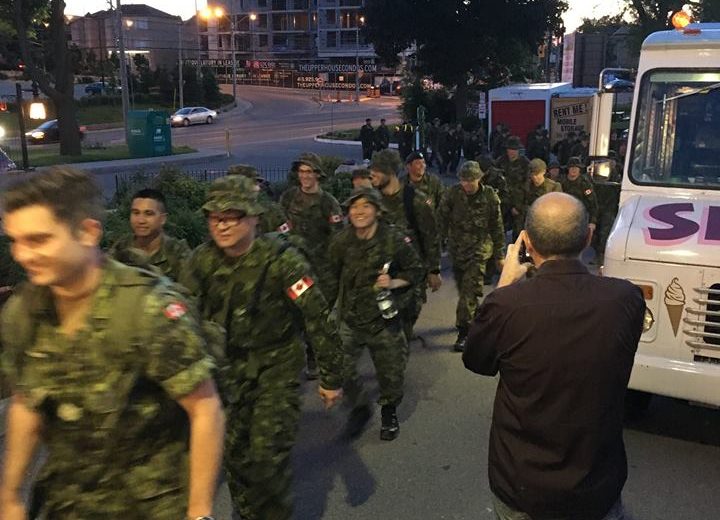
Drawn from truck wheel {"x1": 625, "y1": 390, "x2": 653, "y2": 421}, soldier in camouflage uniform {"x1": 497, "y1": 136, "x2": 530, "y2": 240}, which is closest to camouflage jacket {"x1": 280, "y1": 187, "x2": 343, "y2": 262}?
truck wheel {"x1": 625, "y1": 390, "x2": 653, "y2": 421}

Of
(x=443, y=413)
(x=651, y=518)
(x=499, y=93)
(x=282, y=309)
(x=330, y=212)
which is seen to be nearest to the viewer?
(x=282, y=309)

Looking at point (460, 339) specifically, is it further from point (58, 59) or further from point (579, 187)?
point (58, 59)

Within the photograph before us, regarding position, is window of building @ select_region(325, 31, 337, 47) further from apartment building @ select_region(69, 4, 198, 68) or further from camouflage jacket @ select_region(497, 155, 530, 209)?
camouflage jacket @ select_region(497, 155, 530, 209)

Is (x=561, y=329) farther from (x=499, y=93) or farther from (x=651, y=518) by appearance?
(x=499, y=93)

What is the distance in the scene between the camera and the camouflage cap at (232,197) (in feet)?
12.1

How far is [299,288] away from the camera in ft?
12.0

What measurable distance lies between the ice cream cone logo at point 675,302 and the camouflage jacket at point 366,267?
1.73m

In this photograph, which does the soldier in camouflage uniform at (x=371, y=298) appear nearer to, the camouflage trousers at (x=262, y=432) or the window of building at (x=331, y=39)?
the camouflage trousers at (x=262, y=432)

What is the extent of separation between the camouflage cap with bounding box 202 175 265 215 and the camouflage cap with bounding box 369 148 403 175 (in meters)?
3.21

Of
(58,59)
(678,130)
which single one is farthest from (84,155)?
(678,130)

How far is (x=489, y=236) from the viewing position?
25.2ft

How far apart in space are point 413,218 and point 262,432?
3429mm

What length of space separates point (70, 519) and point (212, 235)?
5.71 feet

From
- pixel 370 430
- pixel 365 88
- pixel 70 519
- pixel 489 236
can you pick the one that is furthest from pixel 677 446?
pixel 365 88
